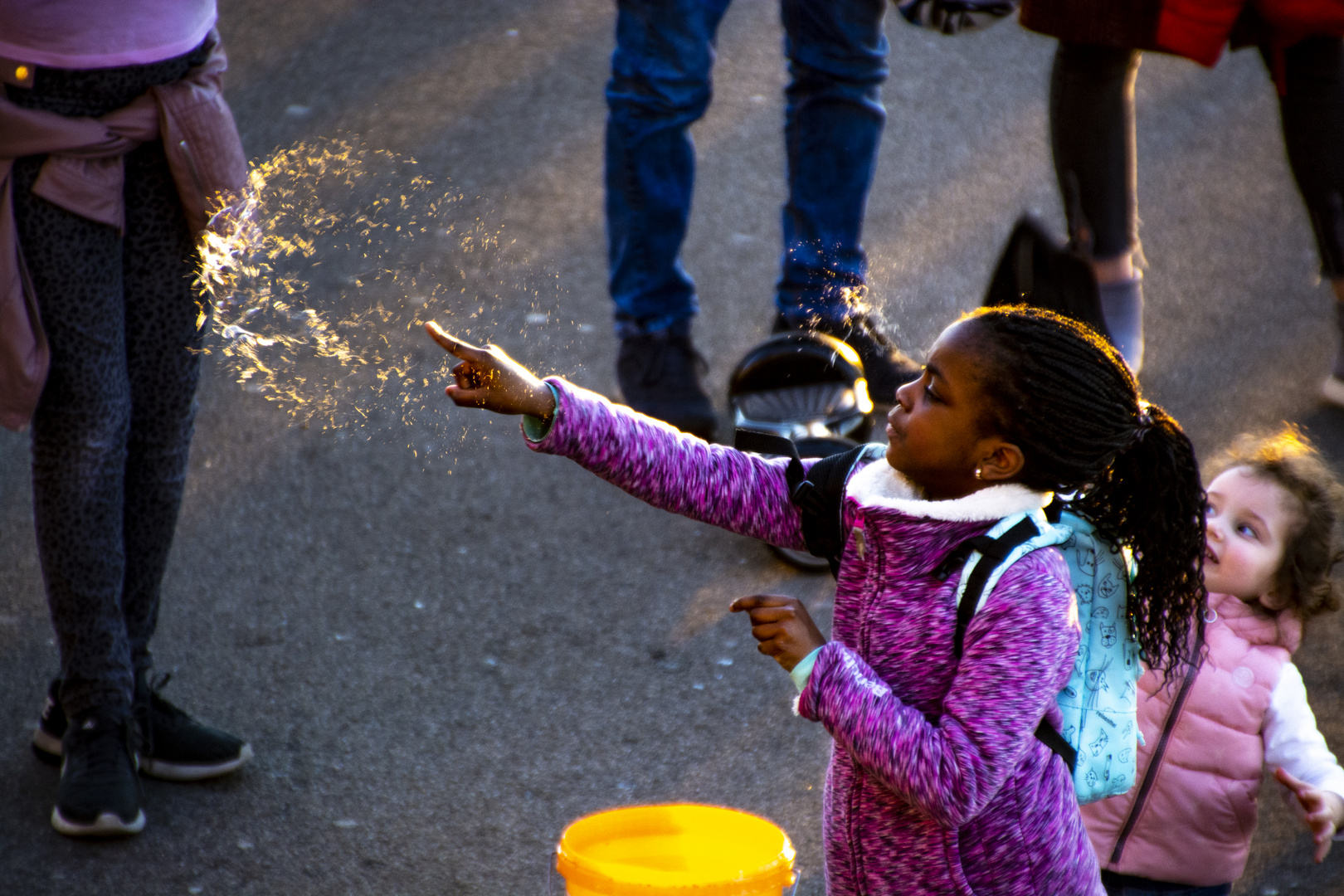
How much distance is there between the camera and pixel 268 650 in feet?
10.5

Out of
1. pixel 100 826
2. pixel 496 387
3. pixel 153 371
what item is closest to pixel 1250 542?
pixel 496 387

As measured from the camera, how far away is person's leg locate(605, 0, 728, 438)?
12.1 ft

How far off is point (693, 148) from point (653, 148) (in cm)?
12

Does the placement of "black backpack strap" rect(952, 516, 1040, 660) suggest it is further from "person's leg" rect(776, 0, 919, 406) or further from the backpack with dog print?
"person's leg" rect(776, 0, 919, 406)

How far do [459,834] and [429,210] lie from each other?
2.41m

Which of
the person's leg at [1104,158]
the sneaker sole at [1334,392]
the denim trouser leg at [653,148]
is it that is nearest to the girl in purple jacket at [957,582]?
the denim trouser leg at [653,148]

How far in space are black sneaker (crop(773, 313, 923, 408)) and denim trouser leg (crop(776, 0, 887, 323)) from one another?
15 centimetres

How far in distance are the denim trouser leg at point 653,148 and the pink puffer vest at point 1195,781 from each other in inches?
75.5

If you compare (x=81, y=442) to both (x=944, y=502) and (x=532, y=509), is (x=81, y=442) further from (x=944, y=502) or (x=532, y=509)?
(x=944, y=502)

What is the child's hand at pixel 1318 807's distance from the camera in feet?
6.81

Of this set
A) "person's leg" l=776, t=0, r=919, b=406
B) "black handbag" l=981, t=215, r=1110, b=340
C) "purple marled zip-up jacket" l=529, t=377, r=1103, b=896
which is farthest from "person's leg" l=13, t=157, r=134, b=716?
"person's leg" l=776, t=0, r=919, b=406

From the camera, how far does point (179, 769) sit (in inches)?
109

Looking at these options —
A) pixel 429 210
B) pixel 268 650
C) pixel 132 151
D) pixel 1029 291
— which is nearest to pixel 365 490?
pixel 268 650

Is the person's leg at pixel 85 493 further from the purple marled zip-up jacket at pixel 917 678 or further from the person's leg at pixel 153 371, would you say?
the purple marled zip-up jacket at pixel 917 678
